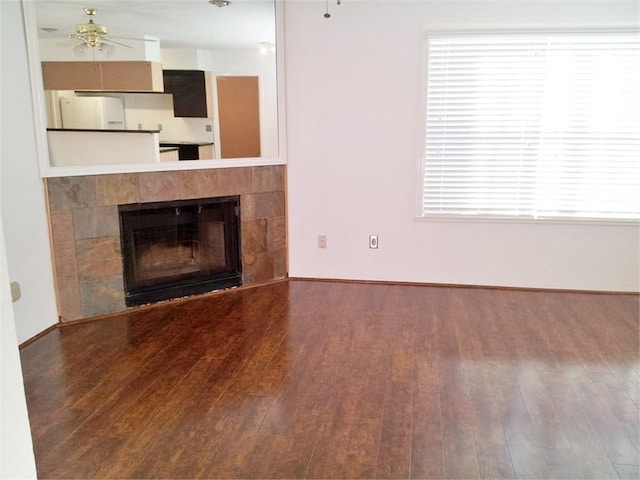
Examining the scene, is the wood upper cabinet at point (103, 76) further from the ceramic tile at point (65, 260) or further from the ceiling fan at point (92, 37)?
the ceramic tile at point (65, 260)

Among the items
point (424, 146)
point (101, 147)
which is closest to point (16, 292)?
point (101, 147)

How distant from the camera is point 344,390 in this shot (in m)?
2.69

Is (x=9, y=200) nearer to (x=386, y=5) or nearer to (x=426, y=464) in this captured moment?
(x=426, y=464)

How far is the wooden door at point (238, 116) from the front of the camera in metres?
3.95

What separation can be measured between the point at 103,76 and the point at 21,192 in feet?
3.08

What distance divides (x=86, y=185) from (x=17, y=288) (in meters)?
0.81

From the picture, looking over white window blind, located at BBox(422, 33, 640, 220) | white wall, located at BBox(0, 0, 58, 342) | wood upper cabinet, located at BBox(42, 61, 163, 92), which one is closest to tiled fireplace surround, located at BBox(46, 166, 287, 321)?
white wall, located at BBox(0, 0, 58, 342)

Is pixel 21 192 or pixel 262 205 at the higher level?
pixel 21 192

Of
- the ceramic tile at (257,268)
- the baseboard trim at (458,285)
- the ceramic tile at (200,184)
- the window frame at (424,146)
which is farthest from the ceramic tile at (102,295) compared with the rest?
the window frame at (424,146)

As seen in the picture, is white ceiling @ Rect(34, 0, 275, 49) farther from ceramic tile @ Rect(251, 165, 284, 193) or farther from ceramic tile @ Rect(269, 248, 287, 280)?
ceramic tile @ Rect(269, 248, 287, 280)

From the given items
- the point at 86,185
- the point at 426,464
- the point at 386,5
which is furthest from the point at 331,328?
the point at 386,5

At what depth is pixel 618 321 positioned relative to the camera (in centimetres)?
363

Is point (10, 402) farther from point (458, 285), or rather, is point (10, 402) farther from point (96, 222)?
point (458, 285)

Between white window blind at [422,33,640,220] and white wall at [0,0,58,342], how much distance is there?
9.32 ft
